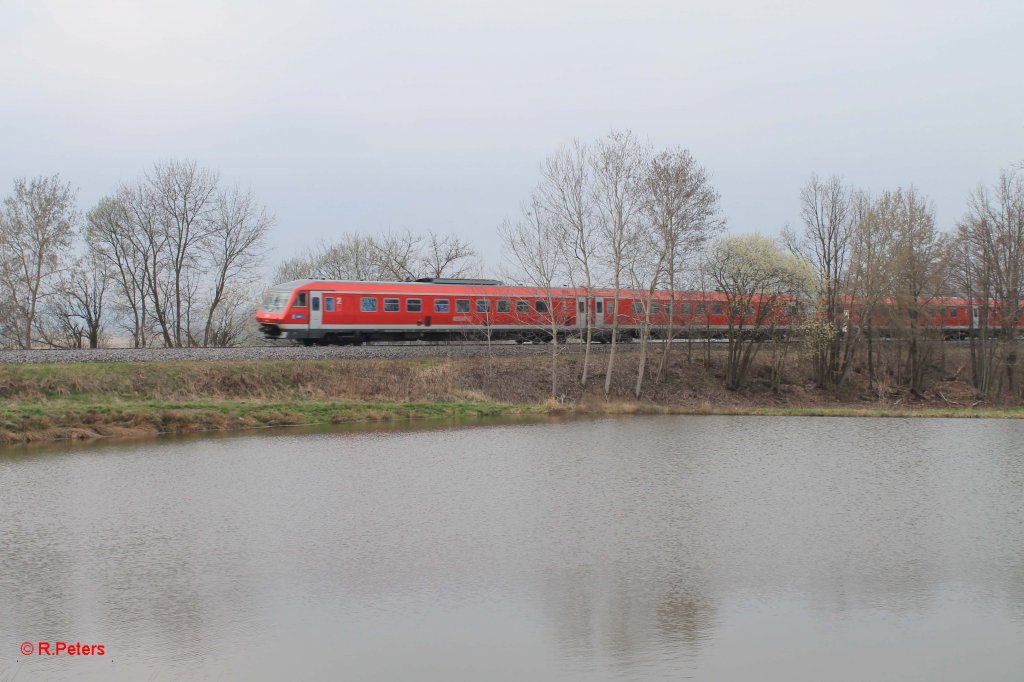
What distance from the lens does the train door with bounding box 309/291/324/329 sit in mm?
34688

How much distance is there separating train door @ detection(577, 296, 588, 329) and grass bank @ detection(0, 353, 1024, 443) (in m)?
1.79

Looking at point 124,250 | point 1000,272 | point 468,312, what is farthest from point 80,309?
point 1000,272

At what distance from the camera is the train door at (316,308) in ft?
114

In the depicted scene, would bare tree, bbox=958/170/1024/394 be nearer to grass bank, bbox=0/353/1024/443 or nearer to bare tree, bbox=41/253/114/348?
grass bank, bbox=0/353/1024/443

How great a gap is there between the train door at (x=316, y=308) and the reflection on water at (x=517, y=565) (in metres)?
14.1

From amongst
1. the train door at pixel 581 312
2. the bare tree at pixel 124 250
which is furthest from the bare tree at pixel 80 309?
the train door at pixel 581 312

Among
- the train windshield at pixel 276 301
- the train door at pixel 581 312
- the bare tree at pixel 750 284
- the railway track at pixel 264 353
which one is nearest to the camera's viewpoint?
the railway track at pixel 264 353

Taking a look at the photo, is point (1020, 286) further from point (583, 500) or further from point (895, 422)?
point (583, 500)

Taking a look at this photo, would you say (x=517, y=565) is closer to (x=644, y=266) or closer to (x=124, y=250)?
(x=644, y=266)

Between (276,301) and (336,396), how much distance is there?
6033 millimetres

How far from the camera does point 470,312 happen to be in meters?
37.9

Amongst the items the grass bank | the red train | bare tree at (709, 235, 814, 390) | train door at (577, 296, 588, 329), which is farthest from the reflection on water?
bare tree at (709, 235, 814, 390)

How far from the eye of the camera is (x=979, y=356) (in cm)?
4425

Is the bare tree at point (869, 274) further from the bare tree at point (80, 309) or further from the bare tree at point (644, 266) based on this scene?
the bare tree at point (80, 309)
